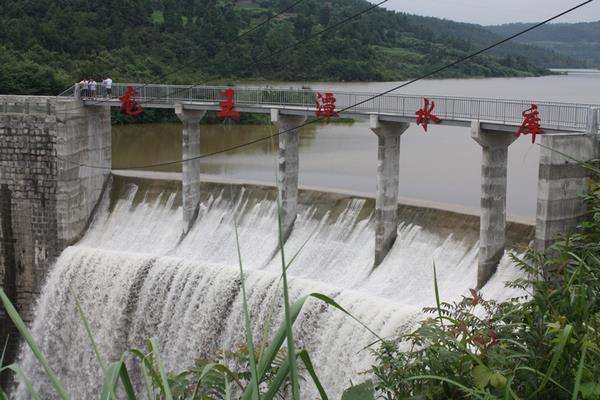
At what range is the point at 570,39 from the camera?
9606cm

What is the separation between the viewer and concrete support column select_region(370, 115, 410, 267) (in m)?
20.5

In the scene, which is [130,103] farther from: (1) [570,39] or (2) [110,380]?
(1) [570,39]

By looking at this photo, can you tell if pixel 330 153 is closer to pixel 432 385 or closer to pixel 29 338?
pixel 432 385

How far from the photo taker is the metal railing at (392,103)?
17469 mm

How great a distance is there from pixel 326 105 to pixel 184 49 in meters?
34.9

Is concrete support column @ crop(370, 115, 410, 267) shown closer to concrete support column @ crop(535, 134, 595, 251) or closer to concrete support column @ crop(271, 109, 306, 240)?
concrete support column @ crop(271, 109, 306, 240)

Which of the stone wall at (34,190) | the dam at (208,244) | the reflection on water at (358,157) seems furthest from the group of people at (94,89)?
the reflection on water at (358,157)

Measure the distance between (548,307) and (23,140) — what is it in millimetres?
22279

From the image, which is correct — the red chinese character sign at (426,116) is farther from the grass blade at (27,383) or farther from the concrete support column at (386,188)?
the grass blade at (27,383)

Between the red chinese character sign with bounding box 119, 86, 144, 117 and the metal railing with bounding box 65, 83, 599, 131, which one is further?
the red chinese character sign with bounding box 119, 86, 144, 117

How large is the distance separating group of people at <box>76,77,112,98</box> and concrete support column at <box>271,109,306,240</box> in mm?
6688

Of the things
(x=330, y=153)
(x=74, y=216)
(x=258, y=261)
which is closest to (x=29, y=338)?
(x=258, y=261)

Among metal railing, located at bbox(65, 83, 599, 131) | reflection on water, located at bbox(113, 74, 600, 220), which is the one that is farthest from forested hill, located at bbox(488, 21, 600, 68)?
metal railing, located at bbox(65, 83, 599, 131)

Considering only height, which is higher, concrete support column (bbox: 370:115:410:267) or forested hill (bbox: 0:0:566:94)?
forested hill (bbox: 0:0:566:94)
